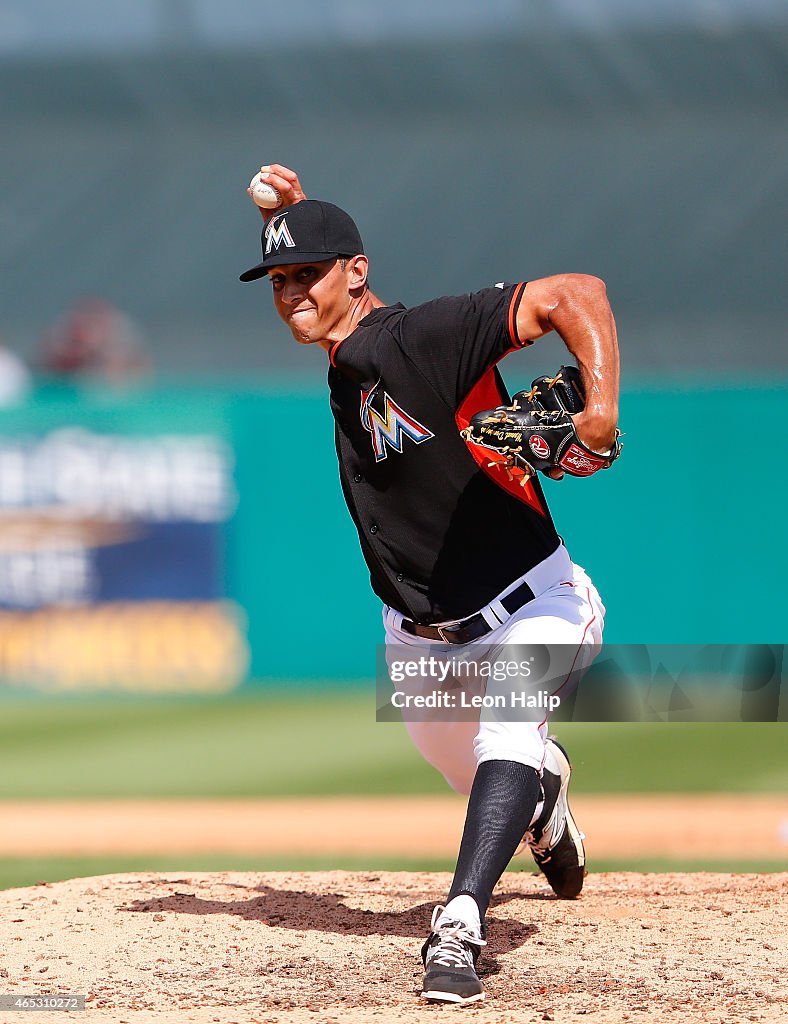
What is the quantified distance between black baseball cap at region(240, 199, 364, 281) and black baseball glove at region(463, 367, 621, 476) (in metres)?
0.65

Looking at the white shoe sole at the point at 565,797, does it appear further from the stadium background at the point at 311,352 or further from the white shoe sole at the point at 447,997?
the stadium background at the point at 311,352

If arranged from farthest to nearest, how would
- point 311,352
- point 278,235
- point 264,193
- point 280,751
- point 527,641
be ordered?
point 311,352 → point 280,751 → point 264,193 → point 278,235 → point 527,641

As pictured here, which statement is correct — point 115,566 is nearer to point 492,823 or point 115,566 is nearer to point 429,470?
point 429,470

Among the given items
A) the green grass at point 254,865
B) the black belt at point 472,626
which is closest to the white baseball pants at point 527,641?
the black belt at point 472,626

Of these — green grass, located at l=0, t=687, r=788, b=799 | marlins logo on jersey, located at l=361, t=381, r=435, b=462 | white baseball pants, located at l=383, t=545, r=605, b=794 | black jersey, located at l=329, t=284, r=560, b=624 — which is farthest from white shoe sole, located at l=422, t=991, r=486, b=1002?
green grass, located at l=0, t=687, r=788, b=799

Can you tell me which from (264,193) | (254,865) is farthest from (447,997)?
(254,865)

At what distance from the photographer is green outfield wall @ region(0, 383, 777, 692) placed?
9062 mm

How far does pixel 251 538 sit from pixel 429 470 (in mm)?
5662

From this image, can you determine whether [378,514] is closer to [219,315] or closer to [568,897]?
[568,897]

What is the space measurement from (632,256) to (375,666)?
6.14 meters

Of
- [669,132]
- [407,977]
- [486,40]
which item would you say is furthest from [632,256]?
[407,977]

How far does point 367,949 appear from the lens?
3852mm

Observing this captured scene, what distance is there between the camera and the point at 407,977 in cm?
359

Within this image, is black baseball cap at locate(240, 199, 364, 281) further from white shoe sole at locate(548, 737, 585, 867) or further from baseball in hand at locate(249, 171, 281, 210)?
white shoe sole at locate(548, 737, 585, 867)
